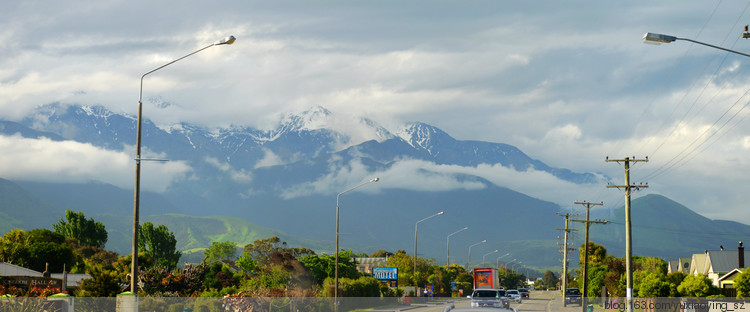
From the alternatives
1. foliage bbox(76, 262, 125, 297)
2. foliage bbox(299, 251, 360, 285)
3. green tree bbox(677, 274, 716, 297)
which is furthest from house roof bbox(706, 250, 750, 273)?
foliage bbox(76, 262, 125, 297)

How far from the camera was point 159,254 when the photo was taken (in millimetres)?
157750

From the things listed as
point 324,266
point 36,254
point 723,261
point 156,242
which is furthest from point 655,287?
point 156,242

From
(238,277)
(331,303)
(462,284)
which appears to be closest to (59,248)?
(238,277)

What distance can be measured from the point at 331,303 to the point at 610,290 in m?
36.7

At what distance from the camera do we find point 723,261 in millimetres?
94438

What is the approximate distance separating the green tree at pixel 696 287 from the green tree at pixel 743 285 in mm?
2466

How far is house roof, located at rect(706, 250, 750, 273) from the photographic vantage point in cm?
9288

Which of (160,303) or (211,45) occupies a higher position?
(211,45)

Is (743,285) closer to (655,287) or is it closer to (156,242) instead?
(655,287)

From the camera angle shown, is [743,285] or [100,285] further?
[743,285]

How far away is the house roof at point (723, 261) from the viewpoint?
305 ft

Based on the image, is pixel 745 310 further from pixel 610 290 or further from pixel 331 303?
pixel 610 290

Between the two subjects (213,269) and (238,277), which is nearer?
(238,277)

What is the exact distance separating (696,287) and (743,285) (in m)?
5.50
